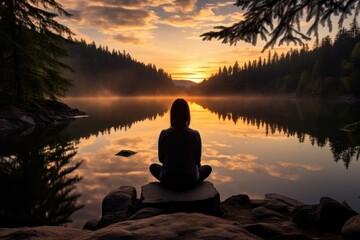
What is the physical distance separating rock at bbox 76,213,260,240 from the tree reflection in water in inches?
161

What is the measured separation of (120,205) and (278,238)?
4.16 metres

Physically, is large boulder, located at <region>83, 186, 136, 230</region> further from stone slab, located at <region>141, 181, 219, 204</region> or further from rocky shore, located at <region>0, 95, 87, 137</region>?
rocky shore, located at <region>0, 95, 87, 137</region>

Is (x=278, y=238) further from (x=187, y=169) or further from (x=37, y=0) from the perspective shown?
(x=37, y=0)

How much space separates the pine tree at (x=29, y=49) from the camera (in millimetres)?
22109

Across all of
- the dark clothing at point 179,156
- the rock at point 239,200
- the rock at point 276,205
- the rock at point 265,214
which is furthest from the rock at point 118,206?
the rock at point 276,205

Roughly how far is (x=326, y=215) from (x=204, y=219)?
129 inches

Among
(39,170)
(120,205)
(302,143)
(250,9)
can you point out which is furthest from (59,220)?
(302,143)

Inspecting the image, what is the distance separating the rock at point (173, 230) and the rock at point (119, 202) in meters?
3.58

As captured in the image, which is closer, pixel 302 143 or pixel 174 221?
pixel 174 221

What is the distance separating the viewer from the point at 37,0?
23719 millimetres

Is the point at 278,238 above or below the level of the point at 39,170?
above

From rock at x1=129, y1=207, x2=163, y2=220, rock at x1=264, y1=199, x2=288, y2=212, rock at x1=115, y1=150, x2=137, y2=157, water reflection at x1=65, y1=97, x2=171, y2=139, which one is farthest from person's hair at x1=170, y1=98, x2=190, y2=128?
water reflection at x1=65, y1=97, x2=171, y2=139

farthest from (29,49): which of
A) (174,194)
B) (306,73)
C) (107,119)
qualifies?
(306,73)

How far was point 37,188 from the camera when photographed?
8.56 m
